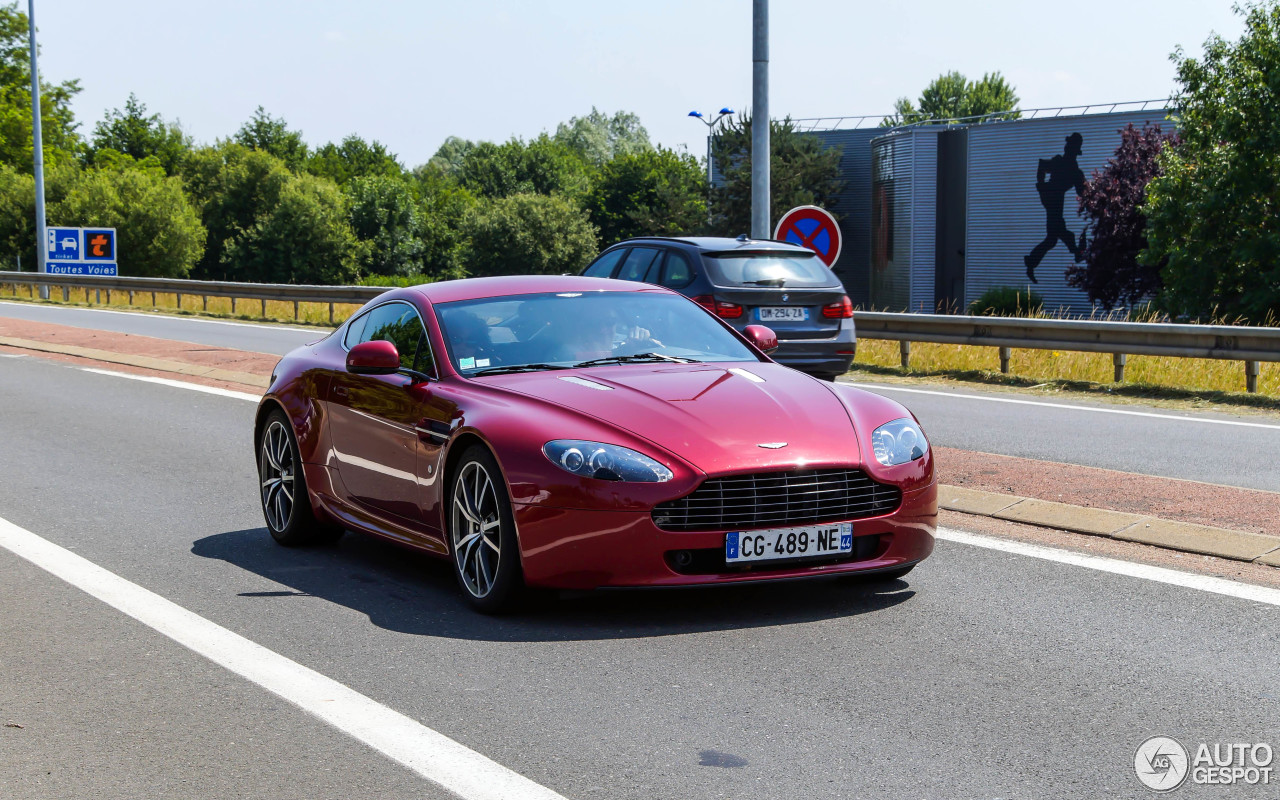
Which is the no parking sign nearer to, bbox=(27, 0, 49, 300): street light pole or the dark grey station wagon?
the dark grey station wagon

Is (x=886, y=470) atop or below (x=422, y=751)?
atop

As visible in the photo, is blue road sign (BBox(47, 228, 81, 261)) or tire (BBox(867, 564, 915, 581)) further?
blue road sign (BBox(47, 228, 81, 261))

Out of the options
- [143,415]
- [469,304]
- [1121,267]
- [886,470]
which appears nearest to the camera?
[886,470]

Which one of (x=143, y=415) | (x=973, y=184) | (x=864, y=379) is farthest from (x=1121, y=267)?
(x=143, y=415)

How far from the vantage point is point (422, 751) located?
4266 mm

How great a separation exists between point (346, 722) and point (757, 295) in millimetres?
10332

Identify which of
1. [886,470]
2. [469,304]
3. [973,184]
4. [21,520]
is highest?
[973,184]

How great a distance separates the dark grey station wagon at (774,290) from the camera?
1445 cm

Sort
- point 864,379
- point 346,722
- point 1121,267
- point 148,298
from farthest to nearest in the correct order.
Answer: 1. point 1121,267
2. point 148,298
3. point 864,379
4. point 346,722

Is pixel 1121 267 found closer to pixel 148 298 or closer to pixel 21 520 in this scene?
pixel 148 298

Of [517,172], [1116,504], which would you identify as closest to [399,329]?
[1116,504]

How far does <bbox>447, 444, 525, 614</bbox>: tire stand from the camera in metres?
5.88

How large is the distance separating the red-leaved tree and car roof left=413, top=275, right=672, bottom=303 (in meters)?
48.7

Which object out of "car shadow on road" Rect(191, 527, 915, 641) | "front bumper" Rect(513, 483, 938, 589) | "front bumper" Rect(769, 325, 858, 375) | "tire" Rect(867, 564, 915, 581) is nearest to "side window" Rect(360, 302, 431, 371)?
"car shadow on road" Rect(191, 527, 915, 641)
